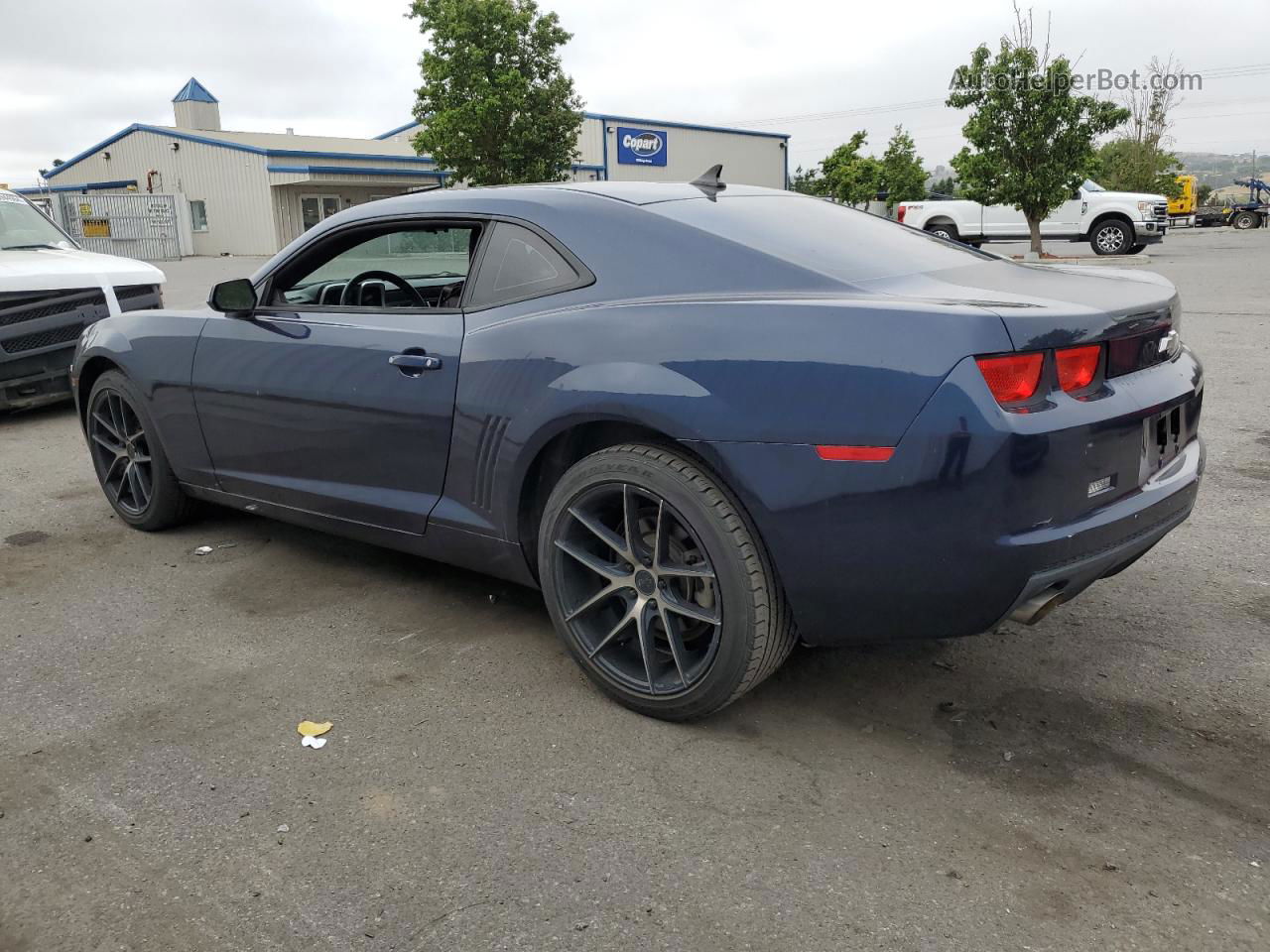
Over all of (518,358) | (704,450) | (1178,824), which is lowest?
(1178,824)

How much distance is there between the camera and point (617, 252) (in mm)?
3232

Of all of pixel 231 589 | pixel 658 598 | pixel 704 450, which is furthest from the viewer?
pixel 231 589

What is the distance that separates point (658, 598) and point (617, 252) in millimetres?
1031

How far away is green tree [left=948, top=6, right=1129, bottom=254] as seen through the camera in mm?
22625

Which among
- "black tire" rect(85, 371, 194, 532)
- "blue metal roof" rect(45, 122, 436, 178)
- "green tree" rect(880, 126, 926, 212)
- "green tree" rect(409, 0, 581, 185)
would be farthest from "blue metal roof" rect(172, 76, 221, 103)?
"black tire" rect(85, 371, 194, 532)

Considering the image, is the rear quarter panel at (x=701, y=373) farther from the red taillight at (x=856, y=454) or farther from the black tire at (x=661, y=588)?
the black tire at (x=661, y=588)

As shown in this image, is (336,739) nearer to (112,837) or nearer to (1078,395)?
(112,837)

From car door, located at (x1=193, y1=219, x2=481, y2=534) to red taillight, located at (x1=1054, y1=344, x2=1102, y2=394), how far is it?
1791 mm

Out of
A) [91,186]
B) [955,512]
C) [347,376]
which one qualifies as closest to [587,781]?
[955,512]

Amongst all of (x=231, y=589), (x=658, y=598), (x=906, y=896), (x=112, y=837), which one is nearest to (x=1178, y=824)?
(x=906, y=896)

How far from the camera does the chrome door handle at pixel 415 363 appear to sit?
11.5ft

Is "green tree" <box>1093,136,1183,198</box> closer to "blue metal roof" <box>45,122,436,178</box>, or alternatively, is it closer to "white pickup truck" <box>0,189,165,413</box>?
"blue metal roof" <box>45,122,436,178</box>

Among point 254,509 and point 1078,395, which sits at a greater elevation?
point 1078,395

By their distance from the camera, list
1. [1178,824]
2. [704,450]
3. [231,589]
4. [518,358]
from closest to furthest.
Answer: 1. [1178,824]
2. [704,450]
3. [518,358]
4. [231,589]
